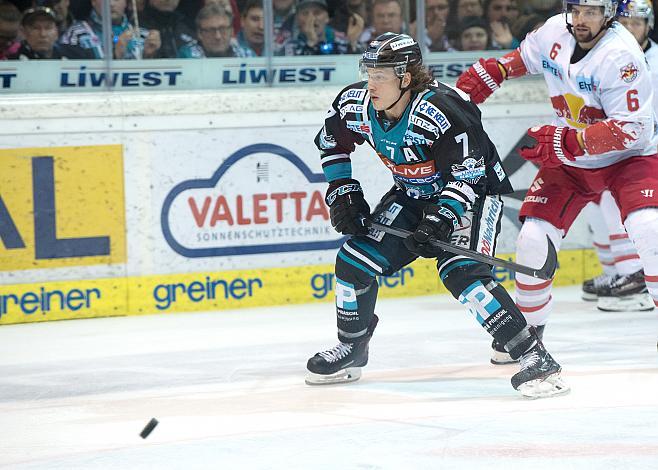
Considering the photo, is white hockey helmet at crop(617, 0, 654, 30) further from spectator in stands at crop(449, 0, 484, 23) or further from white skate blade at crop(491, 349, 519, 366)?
white skate blade at crop(491, 349, 519, 366)

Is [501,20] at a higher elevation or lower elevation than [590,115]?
higher

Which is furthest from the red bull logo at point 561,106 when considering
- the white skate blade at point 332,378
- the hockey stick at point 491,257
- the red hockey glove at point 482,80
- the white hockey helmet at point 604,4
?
the white skate blade at point 332,378

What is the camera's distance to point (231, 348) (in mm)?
4797

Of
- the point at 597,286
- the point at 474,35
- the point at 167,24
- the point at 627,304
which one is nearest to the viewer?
the point at 627,304

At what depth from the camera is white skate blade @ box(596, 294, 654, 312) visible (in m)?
5.50

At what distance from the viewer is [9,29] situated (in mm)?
5613

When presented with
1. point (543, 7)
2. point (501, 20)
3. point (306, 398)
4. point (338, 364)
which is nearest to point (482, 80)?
point (338, 364)

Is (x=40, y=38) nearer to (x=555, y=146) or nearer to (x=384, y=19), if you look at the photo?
(x=384, y=19)

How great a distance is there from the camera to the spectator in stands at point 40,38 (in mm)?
5629

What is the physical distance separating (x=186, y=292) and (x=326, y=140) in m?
1.93

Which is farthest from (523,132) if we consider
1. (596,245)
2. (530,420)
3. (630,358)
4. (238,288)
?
Result: (530,420)

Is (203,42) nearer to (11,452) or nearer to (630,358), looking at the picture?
(630,358)

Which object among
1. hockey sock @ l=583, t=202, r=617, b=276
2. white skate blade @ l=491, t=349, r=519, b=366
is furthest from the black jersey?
hockey sock @ l=583, t=202, r=617, b=276

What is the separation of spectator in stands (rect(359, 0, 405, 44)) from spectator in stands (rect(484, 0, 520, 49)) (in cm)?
52
